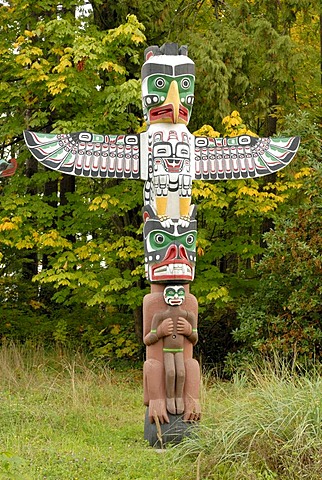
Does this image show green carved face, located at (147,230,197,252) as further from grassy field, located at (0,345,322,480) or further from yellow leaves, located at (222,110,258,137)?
yellow leaves, located at (222,110,258,137)

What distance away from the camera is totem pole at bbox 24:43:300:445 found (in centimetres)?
742

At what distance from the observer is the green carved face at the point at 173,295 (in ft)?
24.6

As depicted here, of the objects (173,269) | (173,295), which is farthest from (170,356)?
(173,269)

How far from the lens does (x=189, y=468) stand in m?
6.02

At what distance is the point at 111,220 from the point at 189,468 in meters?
7.84

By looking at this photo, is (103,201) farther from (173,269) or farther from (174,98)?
(173,269)

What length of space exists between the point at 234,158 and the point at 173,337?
2.28m

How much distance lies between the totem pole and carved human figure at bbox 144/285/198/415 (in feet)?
0.03

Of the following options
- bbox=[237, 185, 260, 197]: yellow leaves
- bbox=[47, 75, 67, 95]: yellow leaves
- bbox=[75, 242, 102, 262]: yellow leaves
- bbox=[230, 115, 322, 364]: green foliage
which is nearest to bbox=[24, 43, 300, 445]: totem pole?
bbox=[237, 185, 260, 197]: yellow leaves

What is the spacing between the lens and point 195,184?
438 inches

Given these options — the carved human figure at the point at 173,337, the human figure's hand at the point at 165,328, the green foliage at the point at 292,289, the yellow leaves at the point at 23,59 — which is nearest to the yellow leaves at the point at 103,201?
the yellow leaves at the point at 23,59

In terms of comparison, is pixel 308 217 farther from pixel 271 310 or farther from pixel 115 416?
pixel 115 416

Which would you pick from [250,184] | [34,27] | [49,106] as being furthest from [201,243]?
[34,27]

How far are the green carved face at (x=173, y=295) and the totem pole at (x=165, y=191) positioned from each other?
0.4 inches
